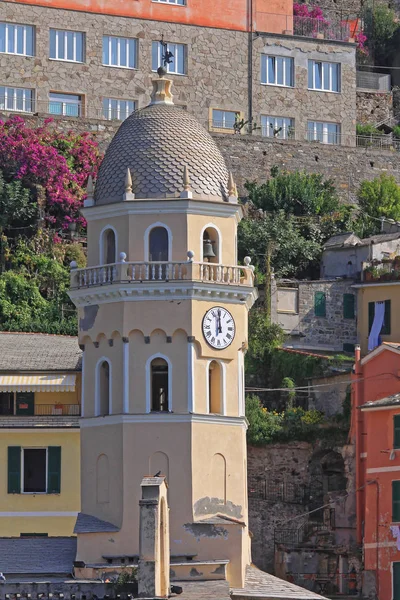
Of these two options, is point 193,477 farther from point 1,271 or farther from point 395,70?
point 395,70

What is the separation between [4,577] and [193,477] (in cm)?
652

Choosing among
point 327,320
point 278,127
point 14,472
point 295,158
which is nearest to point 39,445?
point 14,472

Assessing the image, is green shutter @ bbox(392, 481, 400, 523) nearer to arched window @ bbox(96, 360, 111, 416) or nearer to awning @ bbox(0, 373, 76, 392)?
awning @ bbox(0, 373, 76, 392)

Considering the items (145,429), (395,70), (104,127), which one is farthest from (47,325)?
(395,70)

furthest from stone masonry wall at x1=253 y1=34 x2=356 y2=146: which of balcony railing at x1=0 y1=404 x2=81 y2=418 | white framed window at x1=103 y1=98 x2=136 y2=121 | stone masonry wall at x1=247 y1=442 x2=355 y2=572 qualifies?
balcony railing at x1=0 y1=404 x2=81 y2=418

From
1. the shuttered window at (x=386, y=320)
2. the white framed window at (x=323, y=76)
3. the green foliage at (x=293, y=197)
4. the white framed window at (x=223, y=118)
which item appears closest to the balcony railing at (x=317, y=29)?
the white framed window at (x=323, y=76)

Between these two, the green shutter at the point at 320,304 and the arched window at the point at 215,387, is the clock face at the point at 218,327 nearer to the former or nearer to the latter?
the arched window at the point at 215,387

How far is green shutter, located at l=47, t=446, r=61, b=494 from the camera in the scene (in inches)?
3003

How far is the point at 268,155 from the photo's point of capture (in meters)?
110

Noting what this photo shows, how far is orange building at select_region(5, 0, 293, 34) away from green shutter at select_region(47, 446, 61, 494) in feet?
120

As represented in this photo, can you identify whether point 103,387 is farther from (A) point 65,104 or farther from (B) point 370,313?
(A) point 65,104

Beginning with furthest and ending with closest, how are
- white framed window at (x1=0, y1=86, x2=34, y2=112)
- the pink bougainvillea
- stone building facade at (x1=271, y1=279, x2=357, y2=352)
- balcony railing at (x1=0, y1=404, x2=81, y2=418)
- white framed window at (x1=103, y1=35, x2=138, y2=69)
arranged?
1. white framed window at (x1=103, y1=35, x2=138, y2=69)
2. white framed window at (x1=0, y1=86, x2=34, y2=112)
3. the pink bougainvillea
4. stone building facade at (x1=271, y1=279, x2=357, y2=352)
5. balcony railing at (x1=0, y1=404, x2=81, y2=418)

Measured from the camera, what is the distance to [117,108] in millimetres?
109062

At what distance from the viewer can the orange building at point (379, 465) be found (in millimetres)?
80188
